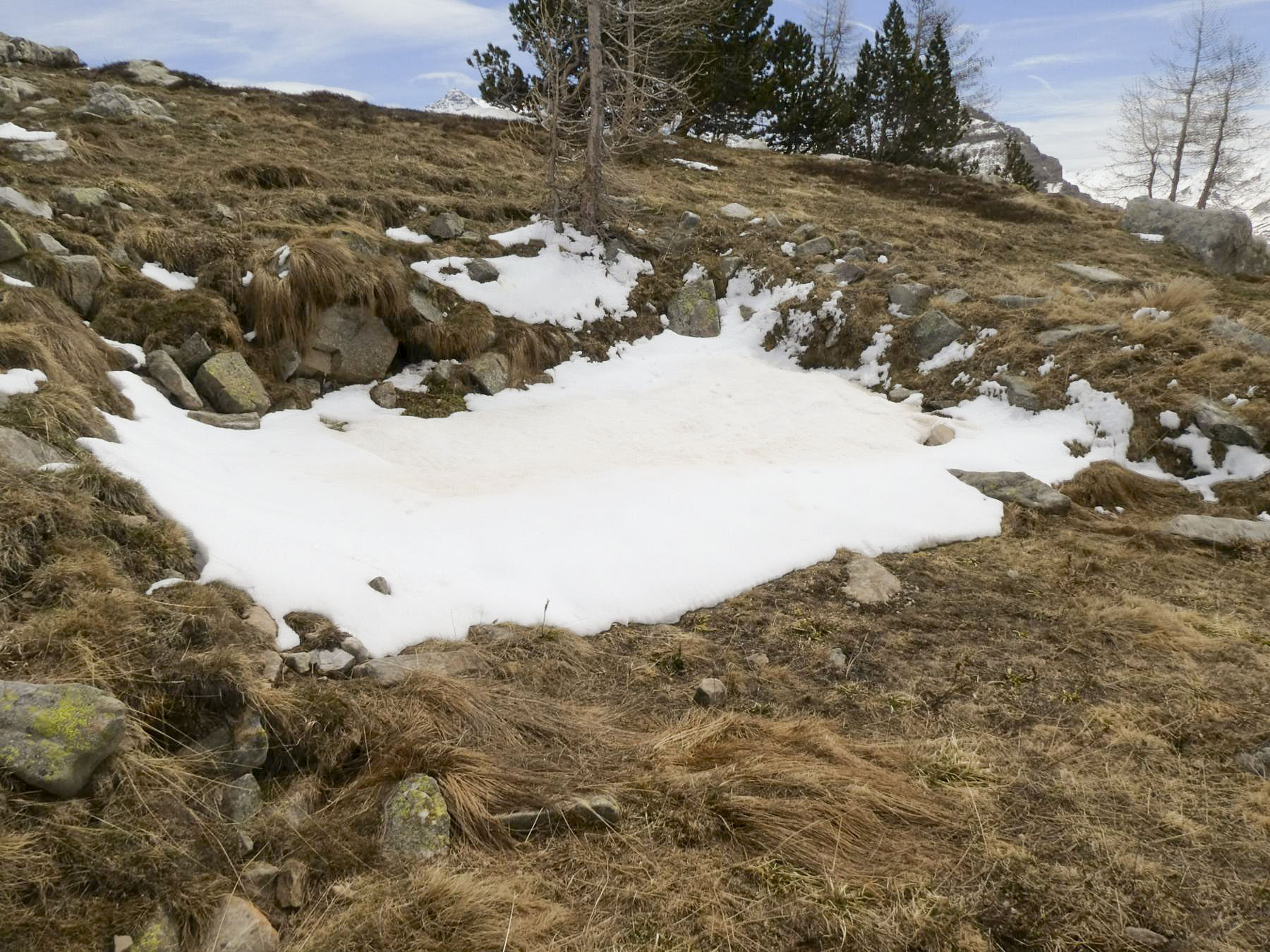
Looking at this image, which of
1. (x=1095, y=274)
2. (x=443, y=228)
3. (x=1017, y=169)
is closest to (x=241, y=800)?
(x=443, y=228)

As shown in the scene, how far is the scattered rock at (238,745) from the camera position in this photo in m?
3.07

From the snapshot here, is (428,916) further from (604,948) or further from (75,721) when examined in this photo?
(75,721)

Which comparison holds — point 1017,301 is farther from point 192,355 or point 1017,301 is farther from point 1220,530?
point 192,355

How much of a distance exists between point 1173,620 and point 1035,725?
183cm

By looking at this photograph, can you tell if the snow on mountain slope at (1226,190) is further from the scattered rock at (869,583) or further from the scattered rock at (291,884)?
the scattered rock at (291,884)

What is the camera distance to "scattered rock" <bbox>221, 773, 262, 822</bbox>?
2.88m

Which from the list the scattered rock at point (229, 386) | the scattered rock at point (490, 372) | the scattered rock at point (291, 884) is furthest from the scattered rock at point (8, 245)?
the scattered rock at point (291, 884)

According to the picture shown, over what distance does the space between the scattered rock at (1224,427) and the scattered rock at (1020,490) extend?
6.34ft

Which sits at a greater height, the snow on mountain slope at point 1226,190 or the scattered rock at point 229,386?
the snow on mountain slope at point 1226,190

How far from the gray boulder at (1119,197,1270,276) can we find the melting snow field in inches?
436

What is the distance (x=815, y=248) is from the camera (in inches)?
504

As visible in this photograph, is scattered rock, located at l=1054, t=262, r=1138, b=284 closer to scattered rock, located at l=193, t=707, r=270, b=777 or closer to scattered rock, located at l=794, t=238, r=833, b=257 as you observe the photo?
scattered rock, located at l=794, t=238, r=833, b=257

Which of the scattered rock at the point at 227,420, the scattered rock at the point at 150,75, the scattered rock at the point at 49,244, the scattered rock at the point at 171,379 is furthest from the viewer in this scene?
the scattered rock at the point at 150,75

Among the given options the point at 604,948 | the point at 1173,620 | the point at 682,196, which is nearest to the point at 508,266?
the point at 682,196
